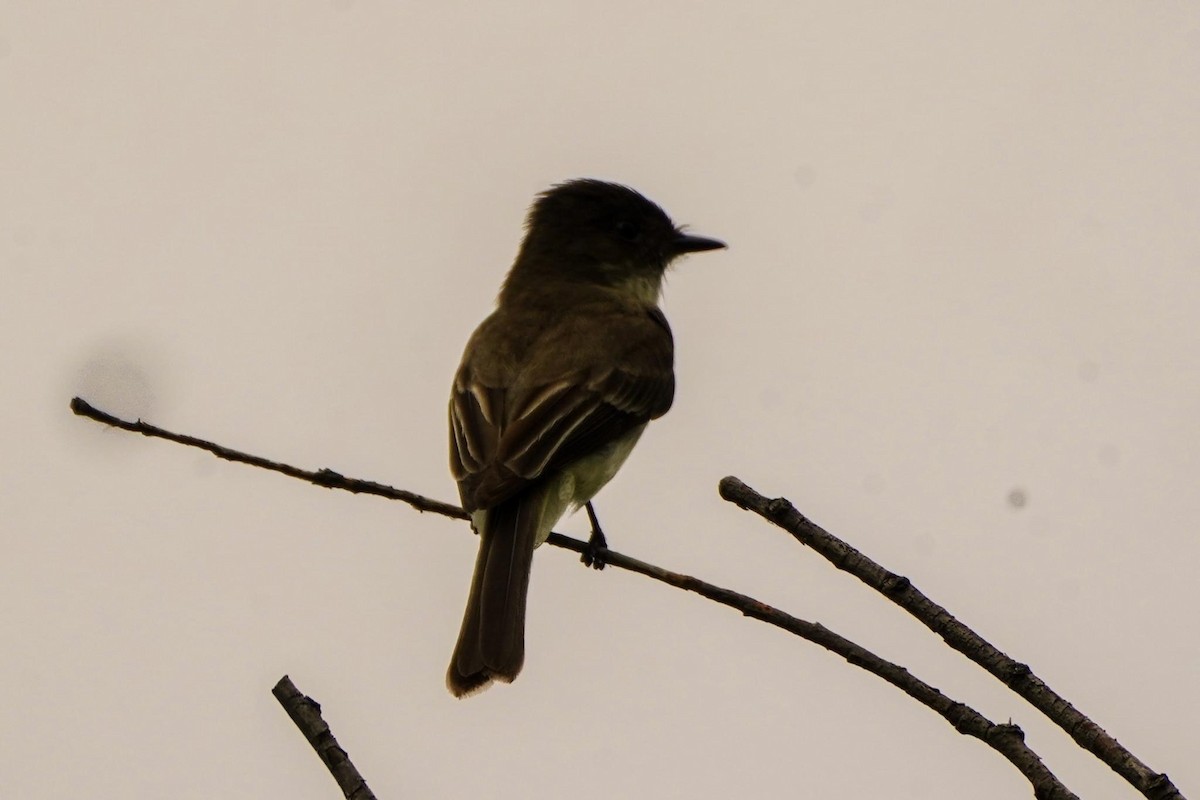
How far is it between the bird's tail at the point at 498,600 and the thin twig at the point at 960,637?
63.1 inches

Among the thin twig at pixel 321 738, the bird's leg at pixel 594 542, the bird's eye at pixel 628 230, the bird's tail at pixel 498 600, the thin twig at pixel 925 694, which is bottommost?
the thin twig at pixel 321 738

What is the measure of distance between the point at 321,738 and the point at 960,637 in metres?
1.39

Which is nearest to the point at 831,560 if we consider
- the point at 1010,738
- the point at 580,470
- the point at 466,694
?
the point at 1010,738

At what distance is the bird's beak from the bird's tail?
10.7 feet

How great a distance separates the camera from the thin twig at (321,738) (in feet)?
9.36

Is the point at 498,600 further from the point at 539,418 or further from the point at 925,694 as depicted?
the point at 925,694

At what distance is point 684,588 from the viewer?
13.2 ft

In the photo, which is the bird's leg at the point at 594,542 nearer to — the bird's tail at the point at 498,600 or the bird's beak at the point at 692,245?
the bird's tail at the point at 498,600

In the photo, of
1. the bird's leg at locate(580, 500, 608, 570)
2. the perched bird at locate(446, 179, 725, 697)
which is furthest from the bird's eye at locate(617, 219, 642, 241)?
the bird's leg at locate(580, 500, 608, 570)

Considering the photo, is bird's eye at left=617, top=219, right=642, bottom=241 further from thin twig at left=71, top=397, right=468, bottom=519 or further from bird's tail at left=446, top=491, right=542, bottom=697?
thin twig at left=71, top=397, right=468, bottom=519

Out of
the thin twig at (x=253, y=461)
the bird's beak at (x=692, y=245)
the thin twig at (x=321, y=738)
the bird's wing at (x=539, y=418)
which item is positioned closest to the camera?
the thin twig at (x=321, y=738)

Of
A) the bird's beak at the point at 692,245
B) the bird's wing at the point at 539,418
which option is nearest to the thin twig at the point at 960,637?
the bird's wing at the point at 539,418

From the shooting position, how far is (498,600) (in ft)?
18.2

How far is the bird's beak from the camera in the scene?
30.0ft
